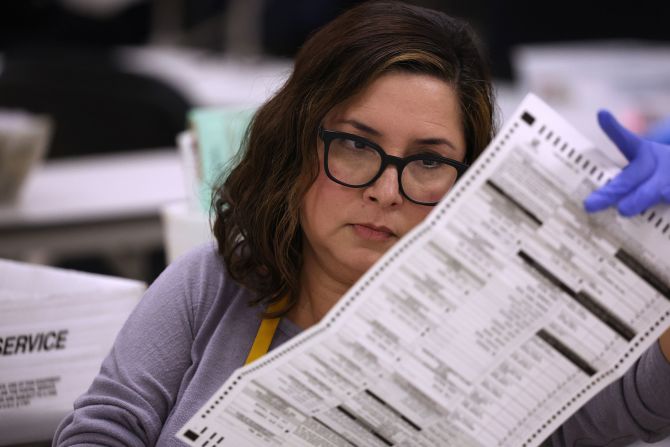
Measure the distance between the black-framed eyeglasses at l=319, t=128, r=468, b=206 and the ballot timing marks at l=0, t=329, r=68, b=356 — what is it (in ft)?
2.04

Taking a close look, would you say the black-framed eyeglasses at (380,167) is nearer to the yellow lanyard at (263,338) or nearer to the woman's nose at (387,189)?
the woman's nose at (387,189)

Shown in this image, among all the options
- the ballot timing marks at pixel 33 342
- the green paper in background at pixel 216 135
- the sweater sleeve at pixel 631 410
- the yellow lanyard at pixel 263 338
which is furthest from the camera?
the green paper in background at pixel 216 135

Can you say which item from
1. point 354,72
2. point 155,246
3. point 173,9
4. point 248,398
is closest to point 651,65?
point 155,246

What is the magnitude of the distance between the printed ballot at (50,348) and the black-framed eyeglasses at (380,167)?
20.9 inches

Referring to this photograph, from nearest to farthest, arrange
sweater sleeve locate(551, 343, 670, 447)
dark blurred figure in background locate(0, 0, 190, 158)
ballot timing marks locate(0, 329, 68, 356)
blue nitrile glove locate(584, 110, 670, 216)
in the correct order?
blue nitrile glove locate(584, 110, 670, 216) → sweater sleeve locate(551, 343, 670, 447) → ballot timing marks locate(0, 329, 68, 356) → dark blurred figure in background locate(0, 0, 190, 158)

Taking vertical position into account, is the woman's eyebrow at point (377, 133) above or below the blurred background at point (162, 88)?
above

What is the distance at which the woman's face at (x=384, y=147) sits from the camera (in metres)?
1.28

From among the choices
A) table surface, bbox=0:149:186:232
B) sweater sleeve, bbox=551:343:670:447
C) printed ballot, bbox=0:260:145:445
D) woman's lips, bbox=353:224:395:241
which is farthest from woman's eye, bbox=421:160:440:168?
table surface, bbox=0:149:186:232

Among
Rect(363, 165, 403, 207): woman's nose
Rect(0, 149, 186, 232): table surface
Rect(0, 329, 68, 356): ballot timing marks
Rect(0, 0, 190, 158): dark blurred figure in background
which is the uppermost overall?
Rect(363, 165, 403, 207): woman's nose

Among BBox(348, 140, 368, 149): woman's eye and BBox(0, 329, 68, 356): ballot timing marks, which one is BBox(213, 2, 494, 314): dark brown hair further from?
BBox(0, 329, 68, 356): ballot timing marks

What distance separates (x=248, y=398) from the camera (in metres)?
1.19

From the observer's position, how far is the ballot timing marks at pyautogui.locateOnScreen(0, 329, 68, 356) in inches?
62.4

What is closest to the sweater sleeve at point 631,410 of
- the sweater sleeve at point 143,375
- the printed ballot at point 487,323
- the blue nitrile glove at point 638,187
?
the printed ballot at point 487,323

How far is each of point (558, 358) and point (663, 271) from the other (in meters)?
0.17
